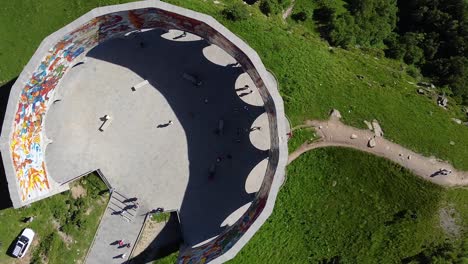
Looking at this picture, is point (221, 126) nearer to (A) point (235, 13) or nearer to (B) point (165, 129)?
(B) point (165, 129)

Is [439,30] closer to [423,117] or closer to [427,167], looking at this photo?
[423,117]

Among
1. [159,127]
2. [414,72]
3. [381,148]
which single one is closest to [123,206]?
[159,127]

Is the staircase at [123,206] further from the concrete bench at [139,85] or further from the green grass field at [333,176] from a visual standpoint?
the concrete bench at [139,85]

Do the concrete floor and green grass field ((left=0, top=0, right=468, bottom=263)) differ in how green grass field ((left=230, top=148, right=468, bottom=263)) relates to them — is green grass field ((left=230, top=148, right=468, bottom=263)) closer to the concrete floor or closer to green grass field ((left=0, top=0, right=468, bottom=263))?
green grass field ((left=0, top=0, right=468, bottom=263))

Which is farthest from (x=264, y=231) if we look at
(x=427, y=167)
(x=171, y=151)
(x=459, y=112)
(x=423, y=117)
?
(x=459, y=112)

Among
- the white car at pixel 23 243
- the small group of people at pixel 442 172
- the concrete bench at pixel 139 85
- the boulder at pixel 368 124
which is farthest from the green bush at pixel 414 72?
the white car at pixel 23 243

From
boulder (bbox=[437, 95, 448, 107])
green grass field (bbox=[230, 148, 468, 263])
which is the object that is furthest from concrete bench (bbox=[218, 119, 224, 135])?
boulder (bbox=[437, 95, 448, 107])

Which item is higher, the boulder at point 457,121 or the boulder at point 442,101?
the boulder at point 442,101
